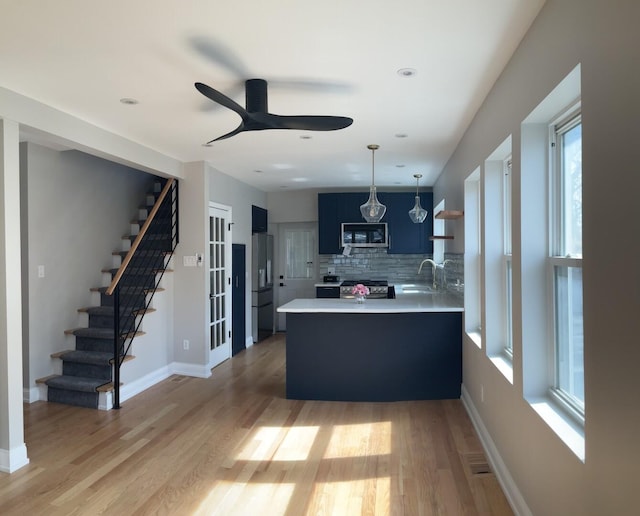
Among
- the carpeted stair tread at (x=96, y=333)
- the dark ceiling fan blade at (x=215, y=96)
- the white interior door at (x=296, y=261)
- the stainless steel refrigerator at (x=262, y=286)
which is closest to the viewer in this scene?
the dark ceiling fan blade at (x=215, y=96)

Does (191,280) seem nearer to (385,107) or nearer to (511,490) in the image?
(385,107)

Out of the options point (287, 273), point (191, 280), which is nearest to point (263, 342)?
point (287, 273)

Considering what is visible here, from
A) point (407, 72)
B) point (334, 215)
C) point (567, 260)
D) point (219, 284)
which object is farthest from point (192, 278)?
point (567, 260)

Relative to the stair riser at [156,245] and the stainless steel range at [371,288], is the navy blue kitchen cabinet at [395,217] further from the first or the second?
the stair riser at [156,245]

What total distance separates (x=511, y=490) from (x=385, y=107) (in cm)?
264

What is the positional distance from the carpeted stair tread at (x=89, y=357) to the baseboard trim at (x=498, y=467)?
3362 mm

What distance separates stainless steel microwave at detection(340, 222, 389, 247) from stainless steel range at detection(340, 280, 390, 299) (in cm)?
62

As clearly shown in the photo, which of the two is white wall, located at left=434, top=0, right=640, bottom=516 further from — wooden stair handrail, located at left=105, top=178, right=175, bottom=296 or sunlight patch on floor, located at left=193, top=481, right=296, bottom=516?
wooden stair handrail, located at left=105, top=178, right=175, bottom=296

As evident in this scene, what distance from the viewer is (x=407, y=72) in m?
Answer: 2.67

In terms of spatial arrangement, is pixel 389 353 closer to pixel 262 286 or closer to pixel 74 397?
pixel 74 397

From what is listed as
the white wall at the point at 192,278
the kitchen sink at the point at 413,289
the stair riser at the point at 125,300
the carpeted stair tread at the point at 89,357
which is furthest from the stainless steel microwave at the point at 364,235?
the carpeted stair tread at the point at 89,357

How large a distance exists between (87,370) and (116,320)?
0.78 metres

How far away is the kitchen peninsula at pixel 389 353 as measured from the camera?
4180mm

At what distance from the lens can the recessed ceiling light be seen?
8.63 feet
